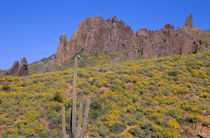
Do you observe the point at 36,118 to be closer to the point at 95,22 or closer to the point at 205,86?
the point at 205,86

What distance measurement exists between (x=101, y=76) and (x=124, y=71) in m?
3.15

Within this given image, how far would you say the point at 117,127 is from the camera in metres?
11.1

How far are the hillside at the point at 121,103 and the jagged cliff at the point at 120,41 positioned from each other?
38.4 m

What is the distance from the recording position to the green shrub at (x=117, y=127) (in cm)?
1091

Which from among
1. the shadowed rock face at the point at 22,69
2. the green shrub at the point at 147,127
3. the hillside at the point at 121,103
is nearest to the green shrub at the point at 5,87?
the hillside at the point at 121,103

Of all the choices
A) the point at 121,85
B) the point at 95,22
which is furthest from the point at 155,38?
the point at 121,85

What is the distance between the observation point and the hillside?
1069 centimetres

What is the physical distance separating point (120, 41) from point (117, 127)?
5214 cm

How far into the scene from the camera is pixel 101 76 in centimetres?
1877

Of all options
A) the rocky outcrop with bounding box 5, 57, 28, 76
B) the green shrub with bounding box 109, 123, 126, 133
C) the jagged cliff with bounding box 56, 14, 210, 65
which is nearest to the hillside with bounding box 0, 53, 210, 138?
the green shrub with bounding box 109, 123, 126, 133

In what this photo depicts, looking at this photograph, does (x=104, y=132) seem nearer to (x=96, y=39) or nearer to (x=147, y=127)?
(x=147, y=127)

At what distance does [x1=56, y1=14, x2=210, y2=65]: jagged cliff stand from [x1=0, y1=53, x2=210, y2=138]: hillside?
38428 millimetres

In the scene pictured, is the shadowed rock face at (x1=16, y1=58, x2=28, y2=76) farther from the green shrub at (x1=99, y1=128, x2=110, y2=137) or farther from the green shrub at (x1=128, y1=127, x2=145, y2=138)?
the green shrub at (x1=128, y1=127, x2=145, y2=138)

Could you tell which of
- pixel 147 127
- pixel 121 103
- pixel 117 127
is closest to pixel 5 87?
pixel 121 103
